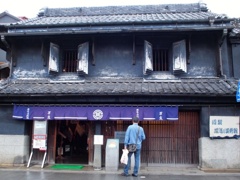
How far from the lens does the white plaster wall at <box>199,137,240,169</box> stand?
35.4ft

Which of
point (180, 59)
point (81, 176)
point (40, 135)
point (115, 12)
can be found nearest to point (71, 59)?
point (40, 135)

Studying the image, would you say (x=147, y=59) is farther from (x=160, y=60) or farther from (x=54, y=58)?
(x=54, y=58)

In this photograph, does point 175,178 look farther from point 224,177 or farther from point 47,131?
point 47,131

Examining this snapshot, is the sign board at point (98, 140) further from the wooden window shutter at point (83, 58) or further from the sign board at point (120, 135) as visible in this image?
the wooden window shutter at point (83, 58)

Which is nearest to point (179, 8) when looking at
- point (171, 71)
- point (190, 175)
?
point (171, 71)

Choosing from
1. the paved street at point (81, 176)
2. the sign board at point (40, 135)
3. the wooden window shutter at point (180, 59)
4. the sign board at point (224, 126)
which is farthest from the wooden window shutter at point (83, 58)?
the sign board at point (224, 126)

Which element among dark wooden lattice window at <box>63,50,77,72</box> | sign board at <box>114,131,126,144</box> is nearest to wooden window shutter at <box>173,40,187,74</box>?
sign board at <box>114,131,126,144</box>

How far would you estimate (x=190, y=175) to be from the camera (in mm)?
9781

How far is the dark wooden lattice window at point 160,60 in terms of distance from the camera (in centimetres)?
1316

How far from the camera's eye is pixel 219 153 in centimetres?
1088

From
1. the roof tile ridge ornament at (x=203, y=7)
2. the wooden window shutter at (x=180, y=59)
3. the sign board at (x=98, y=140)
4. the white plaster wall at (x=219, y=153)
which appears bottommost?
the white plaster wall at (x=219, y=153)

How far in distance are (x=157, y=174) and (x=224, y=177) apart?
2543 millimetres

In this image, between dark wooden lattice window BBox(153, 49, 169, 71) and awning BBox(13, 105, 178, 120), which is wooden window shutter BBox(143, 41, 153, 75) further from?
awning BBox(13, 105, 178, 120)

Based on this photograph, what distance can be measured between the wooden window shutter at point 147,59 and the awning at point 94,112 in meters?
2.16
